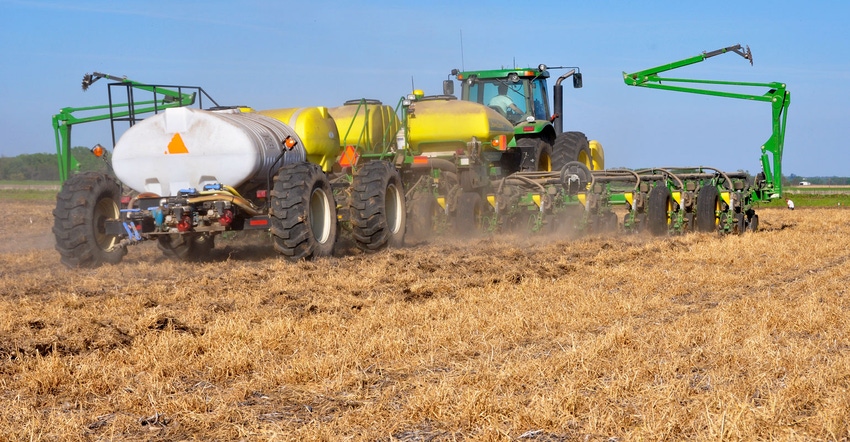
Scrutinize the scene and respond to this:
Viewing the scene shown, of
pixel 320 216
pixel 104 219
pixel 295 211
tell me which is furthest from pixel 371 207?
pixel 104 219

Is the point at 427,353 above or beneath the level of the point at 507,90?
beneath

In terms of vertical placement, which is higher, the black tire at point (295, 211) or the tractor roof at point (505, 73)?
the tractor roof at point (505, 73)

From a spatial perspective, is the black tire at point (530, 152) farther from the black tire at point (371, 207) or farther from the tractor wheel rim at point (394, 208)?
the black tire at point (371, 207)

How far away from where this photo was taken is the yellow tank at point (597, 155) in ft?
62.4

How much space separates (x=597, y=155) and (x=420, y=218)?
664cm

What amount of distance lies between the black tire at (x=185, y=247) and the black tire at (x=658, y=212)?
20.0ft

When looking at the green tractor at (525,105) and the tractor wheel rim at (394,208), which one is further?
the green tractor at (525,105)

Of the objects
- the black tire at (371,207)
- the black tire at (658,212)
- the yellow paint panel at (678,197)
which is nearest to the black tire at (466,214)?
the black tire at (658,212)

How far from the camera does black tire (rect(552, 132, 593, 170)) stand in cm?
1648

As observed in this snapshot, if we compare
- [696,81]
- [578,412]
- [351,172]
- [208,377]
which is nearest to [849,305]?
[578,412]

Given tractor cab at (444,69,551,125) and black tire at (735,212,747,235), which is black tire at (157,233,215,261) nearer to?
tractor cab at (444,69,551,125)

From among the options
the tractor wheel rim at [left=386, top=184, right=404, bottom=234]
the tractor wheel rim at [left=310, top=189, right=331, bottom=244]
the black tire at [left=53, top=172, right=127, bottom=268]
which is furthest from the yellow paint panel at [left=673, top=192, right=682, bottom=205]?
the black tire at [left=53, top=172, right=127, bottom=268]

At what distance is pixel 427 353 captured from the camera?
18.4ft

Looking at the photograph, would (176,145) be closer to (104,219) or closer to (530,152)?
(104,219)
